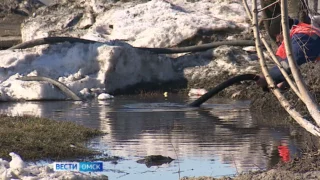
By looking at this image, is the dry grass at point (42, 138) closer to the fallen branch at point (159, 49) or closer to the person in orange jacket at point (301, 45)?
the person in orange jacket at point (301, 45)

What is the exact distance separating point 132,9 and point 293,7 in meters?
6.89

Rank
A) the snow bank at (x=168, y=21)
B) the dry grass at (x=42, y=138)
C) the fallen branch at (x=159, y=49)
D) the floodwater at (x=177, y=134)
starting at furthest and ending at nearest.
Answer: the snow bank at (x=168, y=21) < the fallen branch at (x=159, y=49) < the dry grass at (x=42, y=138) < the floodwater at (x=177, y=134)

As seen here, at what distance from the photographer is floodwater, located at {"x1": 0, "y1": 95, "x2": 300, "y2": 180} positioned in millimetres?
9031

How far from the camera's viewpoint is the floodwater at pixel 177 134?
9031 mm

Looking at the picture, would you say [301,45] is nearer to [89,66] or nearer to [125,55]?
[125,55]

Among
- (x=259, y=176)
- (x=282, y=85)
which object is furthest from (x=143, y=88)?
(x=259, y=176)

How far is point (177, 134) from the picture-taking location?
1146 cm

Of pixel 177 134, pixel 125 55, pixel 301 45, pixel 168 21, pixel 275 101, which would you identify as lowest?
pixel 177 134

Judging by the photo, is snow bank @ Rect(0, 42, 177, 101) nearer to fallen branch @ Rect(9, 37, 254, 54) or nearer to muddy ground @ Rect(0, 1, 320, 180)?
fallen branch @ Rect(9, 37, 254, 54)

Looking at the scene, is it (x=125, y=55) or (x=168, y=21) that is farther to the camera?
(x=168, y=21)

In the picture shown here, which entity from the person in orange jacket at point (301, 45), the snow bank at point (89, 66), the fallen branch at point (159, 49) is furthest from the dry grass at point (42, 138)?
the fallen branch at point (159, 49)

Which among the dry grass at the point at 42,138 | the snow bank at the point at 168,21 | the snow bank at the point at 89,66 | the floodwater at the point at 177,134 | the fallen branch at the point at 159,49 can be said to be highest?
the snow bank at the point at 168,21

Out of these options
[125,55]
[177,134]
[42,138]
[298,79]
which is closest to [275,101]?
[177,134]

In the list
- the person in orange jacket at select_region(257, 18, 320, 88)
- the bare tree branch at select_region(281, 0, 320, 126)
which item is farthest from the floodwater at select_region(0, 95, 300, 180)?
the bare tree branch at select_region(281, 0, 320, 126)
